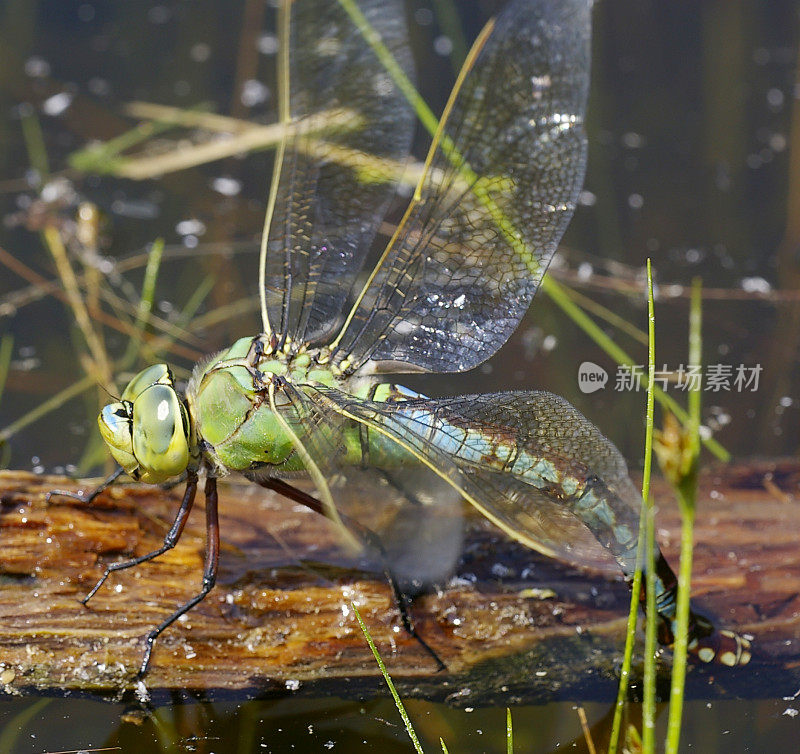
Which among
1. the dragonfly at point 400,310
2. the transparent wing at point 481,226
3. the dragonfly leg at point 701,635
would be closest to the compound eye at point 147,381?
the dragonfly at point 400,310

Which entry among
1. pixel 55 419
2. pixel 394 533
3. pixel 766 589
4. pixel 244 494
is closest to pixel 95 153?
pixel 55 419

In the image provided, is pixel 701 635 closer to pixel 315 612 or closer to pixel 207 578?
pixel 315 612

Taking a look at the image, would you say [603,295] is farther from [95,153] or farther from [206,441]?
[95,153]

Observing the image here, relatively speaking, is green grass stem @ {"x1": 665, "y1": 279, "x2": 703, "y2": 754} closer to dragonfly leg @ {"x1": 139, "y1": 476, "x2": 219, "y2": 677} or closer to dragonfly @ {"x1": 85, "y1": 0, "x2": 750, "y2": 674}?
dragonfly @ {"x1": 85, "y1": 0, "x2": 750, "y2": 674}

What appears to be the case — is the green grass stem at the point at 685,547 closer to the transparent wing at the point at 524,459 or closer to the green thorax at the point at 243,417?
the transparent wing at the point at 524,459

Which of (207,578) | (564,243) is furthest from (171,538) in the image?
(564,243)

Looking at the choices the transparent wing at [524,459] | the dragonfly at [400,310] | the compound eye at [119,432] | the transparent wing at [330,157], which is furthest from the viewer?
the transparent wing at [330,157]
